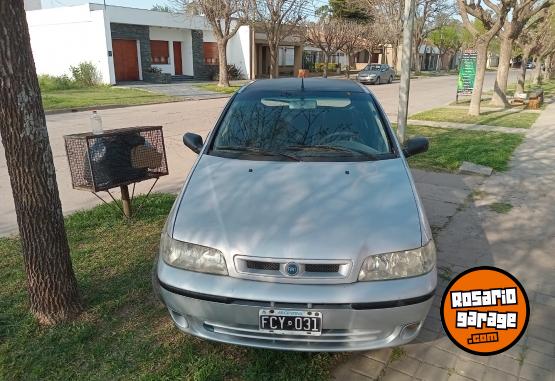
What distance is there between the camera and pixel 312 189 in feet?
9.38

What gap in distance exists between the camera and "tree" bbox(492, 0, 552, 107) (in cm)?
1406

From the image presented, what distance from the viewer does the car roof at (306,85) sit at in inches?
161

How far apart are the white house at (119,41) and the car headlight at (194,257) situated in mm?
25278

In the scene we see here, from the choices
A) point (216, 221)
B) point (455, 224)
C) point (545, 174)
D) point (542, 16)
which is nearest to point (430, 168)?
point (545, 174)

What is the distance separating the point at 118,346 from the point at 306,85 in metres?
2.78

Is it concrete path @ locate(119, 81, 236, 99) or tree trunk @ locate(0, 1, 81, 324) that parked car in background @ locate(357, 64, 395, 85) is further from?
tree trunk @ locate(0, 1, 81, 324)

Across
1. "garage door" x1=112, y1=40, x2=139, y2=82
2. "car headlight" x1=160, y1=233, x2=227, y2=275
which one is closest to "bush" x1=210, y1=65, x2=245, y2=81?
"garage door" x1=112, y1=40, x2=139, y2=82

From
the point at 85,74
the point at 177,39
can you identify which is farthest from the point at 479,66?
the point at 177,39

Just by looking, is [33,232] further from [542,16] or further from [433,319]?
[542,16]

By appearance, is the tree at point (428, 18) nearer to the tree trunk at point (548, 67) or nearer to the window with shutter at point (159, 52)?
the tree trunk at point (548, 67)

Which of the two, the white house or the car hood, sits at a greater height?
the white house

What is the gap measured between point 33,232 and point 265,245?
161 centimetres

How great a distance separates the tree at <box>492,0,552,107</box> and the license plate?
14.5 meters

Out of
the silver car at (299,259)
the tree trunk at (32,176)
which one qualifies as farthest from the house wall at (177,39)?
the silver car at (299,259)
